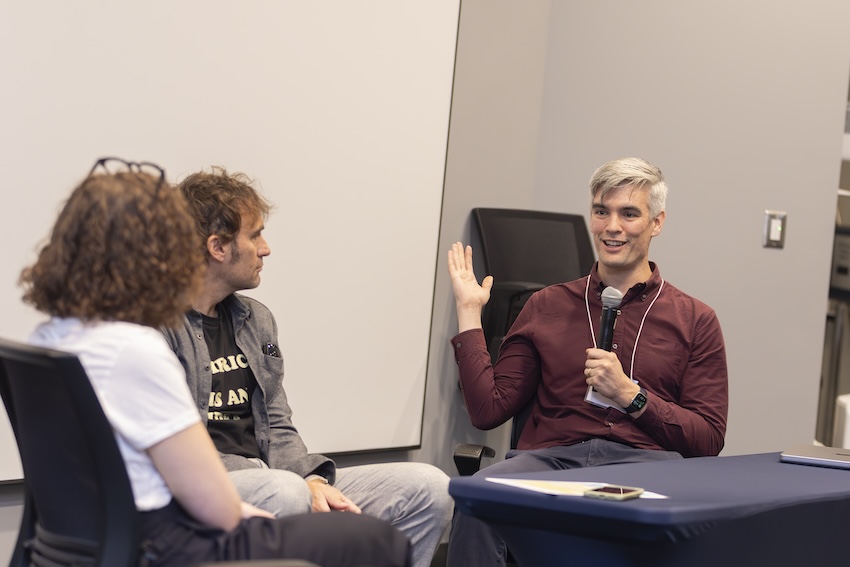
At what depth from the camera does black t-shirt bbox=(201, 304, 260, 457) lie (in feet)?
7.38

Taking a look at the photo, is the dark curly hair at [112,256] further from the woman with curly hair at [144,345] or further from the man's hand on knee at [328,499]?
the man's hand on knee at [328,499]

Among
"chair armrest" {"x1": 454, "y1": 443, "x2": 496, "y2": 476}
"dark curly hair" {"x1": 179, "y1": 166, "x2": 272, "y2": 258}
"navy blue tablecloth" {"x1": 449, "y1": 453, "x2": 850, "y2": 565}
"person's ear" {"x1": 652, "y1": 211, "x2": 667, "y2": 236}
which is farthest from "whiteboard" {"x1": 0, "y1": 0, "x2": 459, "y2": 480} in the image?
"navy blue tablecloth" {"x1": 449, "y1": 453, "x2": 850, "y2": 565}

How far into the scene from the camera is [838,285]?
481cm

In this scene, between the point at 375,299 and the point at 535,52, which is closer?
the point at 375,299

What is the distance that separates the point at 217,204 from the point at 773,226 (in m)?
2.64

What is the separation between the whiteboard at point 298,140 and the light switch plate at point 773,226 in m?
1.46

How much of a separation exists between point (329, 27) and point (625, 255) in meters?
1.18

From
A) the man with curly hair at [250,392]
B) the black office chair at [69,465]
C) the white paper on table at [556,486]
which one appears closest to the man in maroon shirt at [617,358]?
the man with curly hair at [250,392]

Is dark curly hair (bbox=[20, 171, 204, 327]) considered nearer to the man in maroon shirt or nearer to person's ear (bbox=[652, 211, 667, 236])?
the man in maroon shirt

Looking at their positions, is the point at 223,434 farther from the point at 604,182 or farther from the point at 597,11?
the point at 597,11

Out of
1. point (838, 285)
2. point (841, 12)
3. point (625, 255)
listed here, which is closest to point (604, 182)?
point (625, 255)

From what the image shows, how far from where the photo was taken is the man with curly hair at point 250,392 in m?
2.26

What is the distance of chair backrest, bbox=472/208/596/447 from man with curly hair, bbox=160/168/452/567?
1387 millimetres

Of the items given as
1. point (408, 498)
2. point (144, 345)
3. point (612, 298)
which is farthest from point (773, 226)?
point (144, 345)
